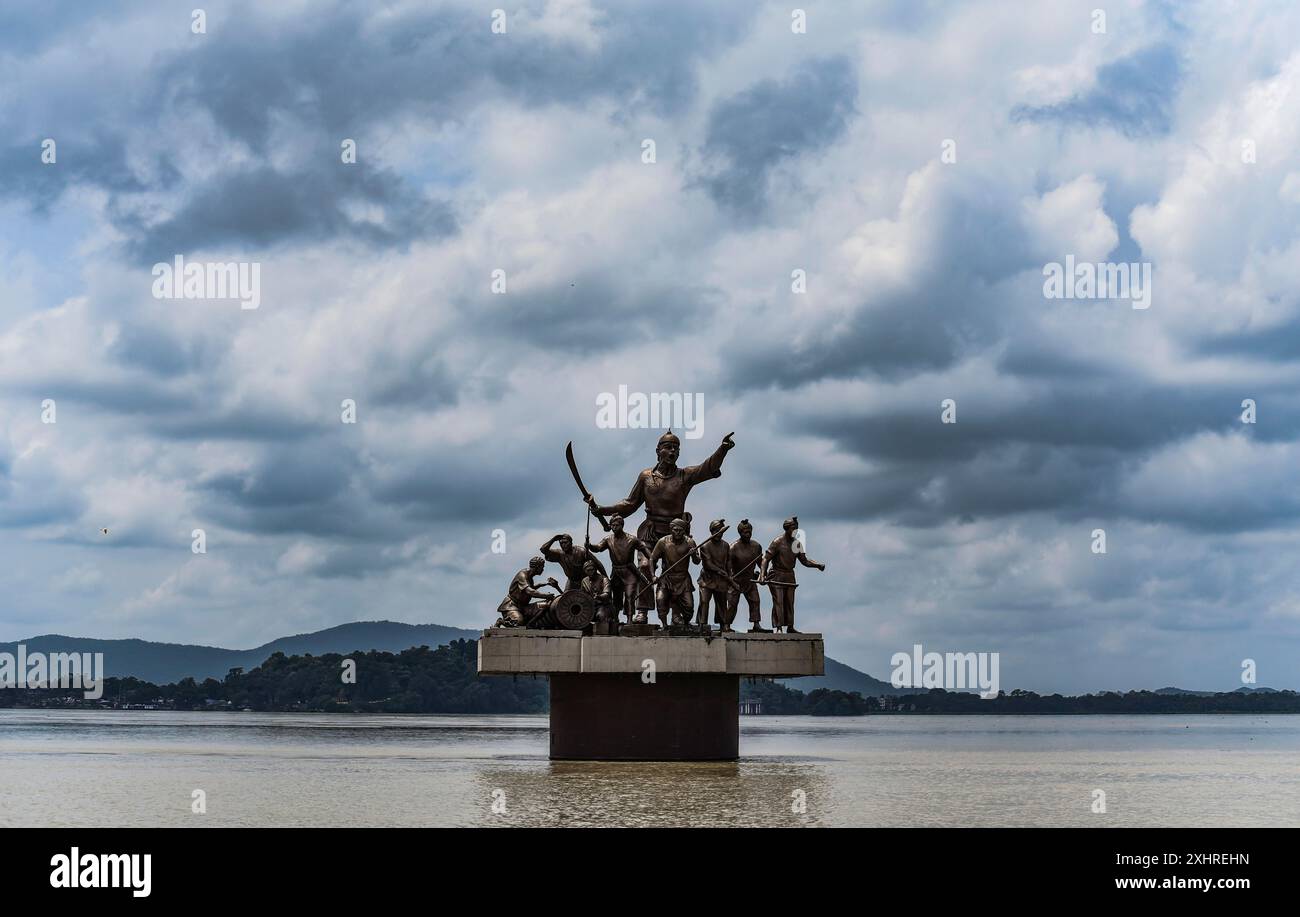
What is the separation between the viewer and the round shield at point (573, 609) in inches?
1200

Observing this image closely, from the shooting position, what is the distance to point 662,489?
31.9 meters

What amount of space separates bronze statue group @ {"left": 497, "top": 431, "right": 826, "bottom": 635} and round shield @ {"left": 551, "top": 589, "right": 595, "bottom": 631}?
0.07ft

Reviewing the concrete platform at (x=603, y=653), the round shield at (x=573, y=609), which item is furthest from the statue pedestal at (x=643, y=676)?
the round shield at (x=573, y=609)

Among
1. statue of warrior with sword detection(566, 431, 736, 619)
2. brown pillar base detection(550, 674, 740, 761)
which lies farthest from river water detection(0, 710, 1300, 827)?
statue of warrior with sword detection(566, 431, 736, 619)

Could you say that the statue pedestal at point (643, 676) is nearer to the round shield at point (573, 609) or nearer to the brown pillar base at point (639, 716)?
the brown pillar base at point (639, 716)

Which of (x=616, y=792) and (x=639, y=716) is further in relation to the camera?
(x=639, y=716)

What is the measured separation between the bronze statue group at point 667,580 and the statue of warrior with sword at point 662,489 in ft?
2.03

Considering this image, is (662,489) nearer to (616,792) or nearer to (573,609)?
(573,609)

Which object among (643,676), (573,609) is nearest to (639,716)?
(643,676)

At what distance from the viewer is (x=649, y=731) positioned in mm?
30281

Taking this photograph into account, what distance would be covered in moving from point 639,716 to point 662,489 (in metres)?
4.72
